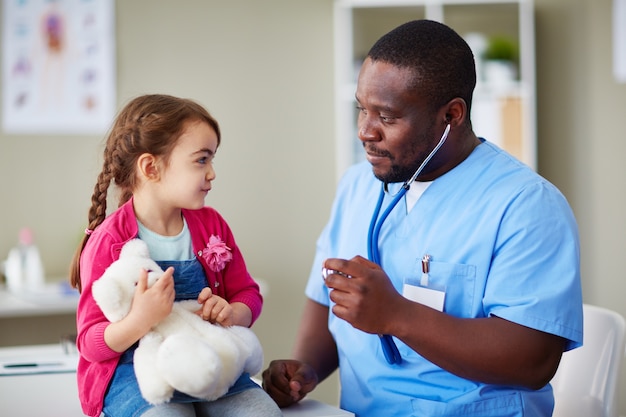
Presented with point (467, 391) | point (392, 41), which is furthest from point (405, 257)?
point (392, 41)

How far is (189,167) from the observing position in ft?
4.52

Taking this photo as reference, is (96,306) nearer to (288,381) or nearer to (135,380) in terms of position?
(135,380)

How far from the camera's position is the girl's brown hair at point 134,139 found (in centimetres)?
138

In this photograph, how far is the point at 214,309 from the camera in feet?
4.33

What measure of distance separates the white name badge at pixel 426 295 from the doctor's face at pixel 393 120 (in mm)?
215

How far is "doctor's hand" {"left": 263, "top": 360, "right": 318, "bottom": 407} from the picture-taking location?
1479mm

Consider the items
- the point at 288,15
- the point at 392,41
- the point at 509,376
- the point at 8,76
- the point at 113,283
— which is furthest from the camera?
the point at 288,15

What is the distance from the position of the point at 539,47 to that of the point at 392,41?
8.15 ft

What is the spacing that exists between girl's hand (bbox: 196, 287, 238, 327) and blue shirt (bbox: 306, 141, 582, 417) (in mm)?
340

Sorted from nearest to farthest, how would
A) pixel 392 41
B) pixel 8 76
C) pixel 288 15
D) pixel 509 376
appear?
1. pixel 509 376
2. pixel 392 41
3. pixel 8 76
4. pixel 288 15

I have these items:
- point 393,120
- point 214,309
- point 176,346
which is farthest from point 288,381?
point 393,120

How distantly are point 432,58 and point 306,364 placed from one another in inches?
24.4

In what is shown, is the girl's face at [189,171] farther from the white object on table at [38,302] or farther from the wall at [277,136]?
the wall at [277,136]

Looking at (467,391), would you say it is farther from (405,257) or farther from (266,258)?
(266,258)
